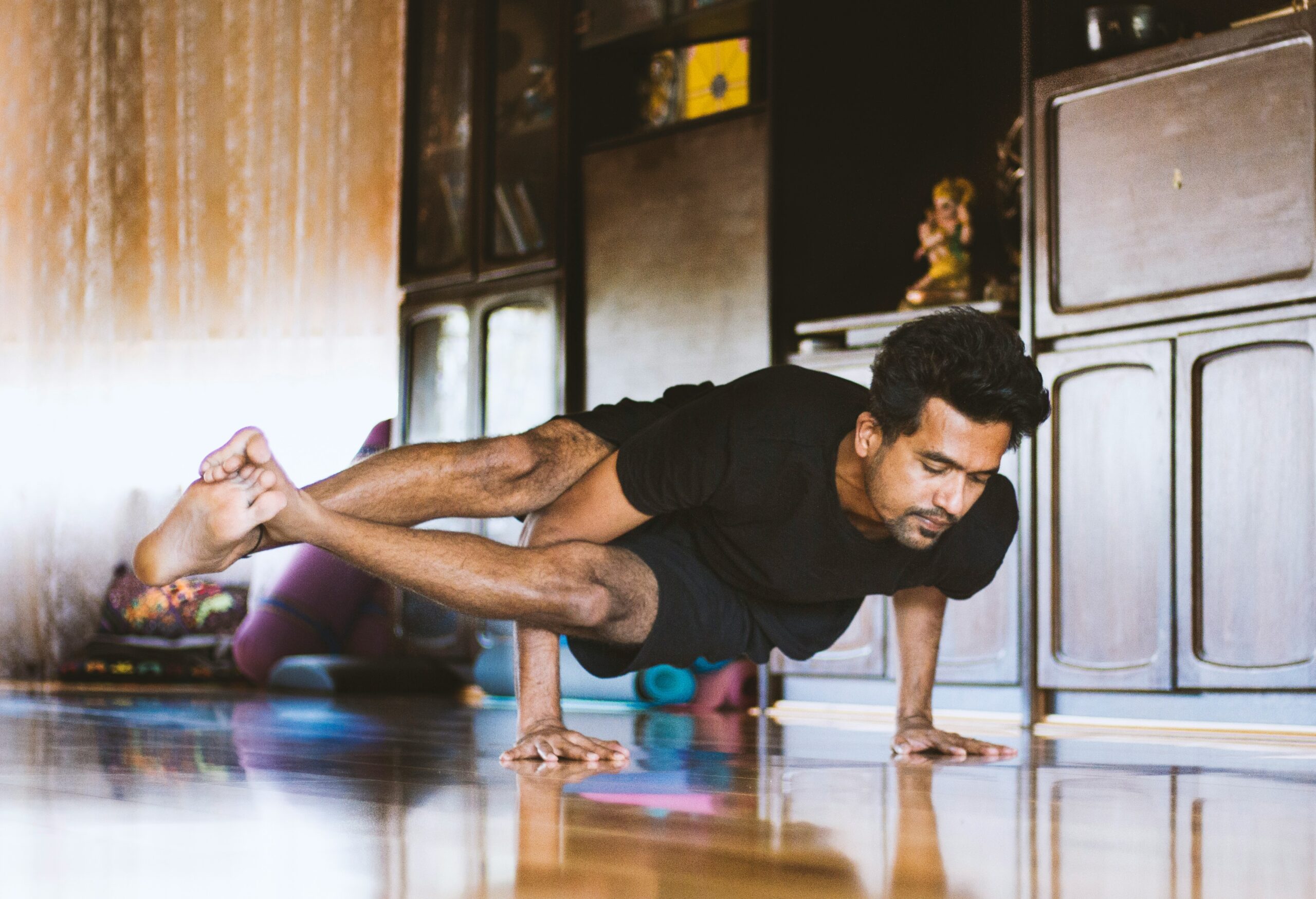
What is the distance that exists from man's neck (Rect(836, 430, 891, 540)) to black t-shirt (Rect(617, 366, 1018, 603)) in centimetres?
1

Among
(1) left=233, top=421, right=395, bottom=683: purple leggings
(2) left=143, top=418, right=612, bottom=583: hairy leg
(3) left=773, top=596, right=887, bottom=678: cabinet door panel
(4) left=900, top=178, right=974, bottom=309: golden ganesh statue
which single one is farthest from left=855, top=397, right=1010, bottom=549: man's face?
(1) left=233, top=421, right=395, bottom=683: purple leggings

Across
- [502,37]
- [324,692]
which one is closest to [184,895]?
[324,692]

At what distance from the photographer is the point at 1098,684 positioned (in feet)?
9.55

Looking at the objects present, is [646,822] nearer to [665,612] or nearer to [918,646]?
[665,612]

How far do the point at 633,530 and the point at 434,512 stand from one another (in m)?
0.30

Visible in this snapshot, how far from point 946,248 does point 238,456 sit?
234cm

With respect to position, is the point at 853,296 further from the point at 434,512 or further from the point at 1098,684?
the point at 434,512

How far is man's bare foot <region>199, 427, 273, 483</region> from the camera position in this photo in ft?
5.13

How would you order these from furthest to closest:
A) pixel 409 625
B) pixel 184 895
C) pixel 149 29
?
pixel 149 29 < pixel 409 625 < pixel 184 895

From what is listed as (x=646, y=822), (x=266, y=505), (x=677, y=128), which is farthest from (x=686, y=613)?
(x=677, y=128)

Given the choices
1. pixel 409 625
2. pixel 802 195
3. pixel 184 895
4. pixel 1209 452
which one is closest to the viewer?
pixel 184 895

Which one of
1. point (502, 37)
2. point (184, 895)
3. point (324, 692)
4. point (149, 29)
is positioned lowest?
point (324, 692)

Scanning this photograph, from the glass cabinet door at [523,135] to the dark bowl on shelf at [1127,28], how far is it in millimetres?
1662

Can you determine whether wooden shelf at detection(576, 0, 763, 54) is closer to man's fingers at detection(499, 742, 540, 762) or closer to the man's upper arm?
the man's upper arm
